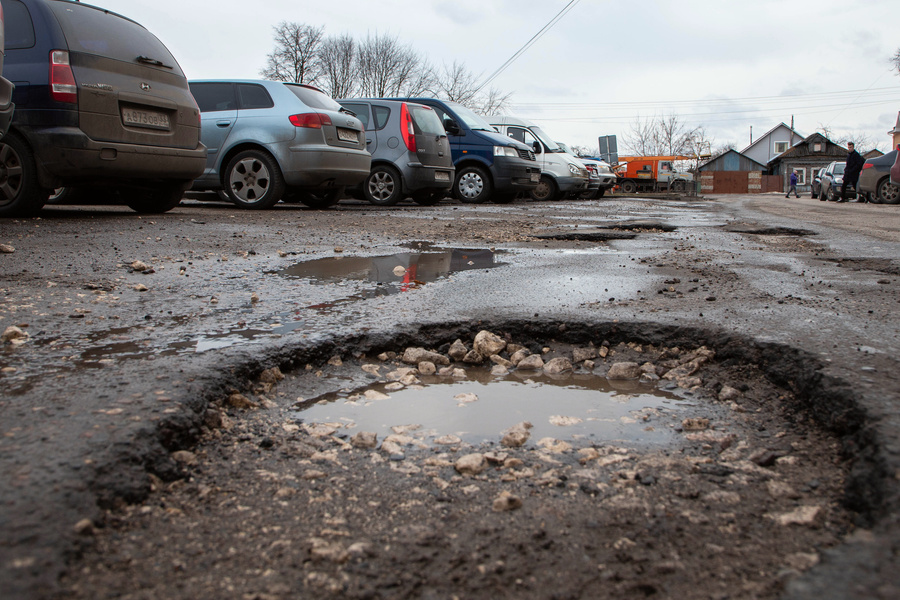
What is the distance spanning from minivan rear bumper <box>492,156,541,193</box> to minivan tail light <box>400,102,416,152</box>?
2646 millimetres

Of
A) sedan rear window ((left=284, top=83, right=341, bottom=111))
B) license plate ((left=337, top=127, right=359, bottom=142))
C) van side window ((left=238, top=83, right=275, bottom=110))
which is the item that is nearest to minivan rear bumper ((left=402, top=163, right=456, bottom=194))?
license plate ((left=337, top=127, right=359, bottom=142))

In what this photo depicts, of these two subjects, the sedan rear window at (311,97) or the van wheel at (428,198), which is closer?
the sedan rear window at (311,97)

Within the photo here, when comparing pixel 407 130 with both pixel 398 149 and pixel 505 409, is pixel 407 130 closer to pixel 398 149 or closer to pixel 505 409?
pixel 398 149

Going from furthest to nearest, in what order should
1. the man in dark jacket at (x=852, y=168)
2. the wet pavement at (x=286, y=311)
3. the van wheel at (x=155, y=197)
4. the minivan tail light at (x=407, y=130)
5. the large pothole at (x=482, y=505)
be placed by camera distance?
the man in dark jacket at (x=852, y=168) < the minivan tail light at (x=407, y=130) < the van wheel at (x=155, y=197) < the wet pavement at (x=286, y=311) < the large pothole at (x=482, y=505)

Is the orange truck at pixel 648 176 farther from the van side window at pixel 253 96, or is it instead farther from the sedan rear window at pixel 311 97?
the van side window at pixel 253 96

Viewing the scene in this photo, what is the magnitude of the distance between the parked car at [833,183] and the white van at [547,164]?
490 inches

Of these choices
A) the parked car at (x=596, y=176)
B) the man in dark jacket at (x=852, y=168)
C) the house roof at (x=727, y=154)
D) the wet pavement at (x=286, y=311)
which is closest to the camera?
the wet pavement at (x=286, y=311)

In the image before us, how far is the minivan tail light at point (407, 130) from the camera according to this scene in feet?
36.3

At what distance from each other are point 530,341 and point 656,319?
0.56 meters

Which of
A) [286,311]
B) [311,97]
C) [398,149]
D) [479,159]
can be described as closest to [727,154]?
[479,159]

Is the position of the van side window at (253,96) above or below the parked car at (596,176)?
above

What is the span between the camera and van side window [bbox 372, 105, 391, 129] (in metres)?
11.2

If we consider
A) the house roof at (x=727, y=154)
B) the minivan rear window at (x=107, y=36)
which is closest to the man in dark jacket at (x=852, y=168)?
the minivan rear window at (x=107, y=36)

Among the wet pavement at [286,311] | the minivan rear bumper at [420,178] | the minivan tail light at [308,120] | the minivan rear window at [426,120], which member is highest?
the minivan rear window at [426,120]
